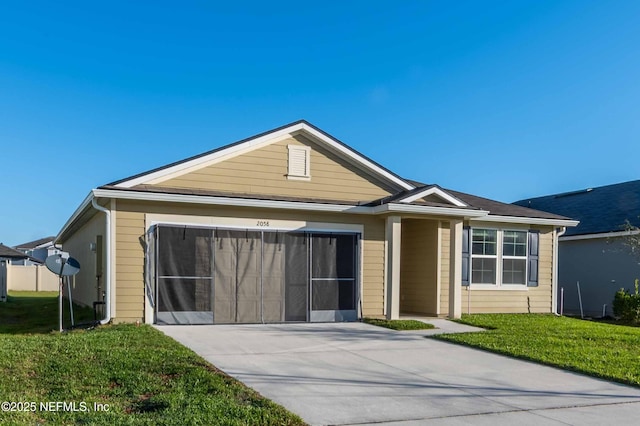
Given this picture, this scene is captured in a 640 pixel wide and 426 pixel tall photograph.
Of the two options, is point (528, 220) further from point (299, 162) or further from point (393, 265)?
point (299, 162)

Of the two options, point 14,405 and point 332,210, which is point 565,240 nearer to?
point 332,210

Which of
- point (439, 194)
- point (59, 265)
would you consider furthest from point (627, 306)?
point (59, 265)

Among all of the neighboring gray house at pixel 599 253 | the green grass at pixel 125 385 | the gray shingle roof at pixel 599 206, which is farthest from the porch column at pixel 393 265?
the gray shingle roof at pixel 599 206

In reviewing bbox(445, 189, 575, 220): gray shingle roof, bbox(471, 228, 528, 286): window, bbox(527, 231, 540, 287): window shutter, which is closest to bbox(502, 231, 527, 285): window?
bbox(471, 228, 528, 286): window

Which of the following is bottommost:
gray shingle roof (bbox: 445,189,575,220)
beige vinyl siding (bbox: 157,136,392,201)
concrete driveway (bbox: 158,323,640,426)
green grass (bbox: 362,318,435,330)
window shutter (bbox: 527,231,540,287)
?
green grass (bbox: 362,318,435,330)

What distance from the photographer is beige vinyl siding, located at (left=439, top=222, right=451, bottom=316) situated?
48.9 feet

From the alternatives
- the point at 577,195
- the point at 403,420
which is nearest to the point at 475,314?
the point at 403,420

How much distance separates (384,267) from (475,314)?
337cm

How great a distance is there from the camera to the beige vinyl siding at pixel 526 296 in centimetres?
1557

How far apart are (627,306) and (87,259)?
16.3 m

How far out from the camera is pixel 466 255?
599 inches

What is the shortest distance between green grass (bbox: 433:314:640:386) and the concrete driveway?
1.36 feet

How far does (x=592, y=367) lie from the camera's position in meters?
8.24

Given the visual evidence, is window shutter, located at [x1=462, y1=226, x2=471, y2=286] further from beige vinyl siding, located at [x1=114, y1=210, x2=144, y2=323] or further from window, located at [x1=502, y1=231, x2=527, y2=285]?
beige vinyl siding, located at [x1=114, y1=210, x2=144, y2=323]
